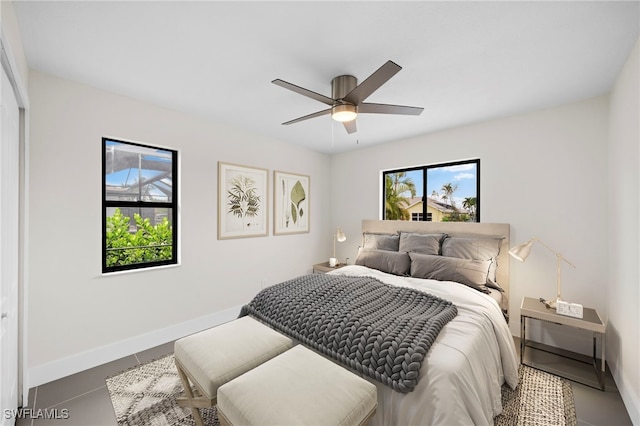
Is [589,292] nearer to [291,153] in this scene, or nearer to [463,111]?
[463,111]

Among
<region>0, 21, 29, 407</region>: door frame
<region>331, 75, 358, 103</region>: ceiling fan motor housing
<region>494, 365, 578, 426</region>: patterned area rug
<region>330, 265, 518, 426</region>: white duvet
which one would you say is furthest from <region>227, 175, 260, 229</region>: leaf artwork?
<region>494, 365, 578, 426</region>: patterned area rug

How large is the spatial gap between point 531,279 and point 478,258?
0.58m

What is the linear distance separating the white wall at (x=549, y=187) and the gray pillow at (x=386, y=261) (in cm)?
109

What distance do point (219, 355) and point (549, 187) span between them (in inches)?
132

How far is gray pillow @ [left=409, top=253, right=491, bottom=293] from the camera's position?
8.54 ft

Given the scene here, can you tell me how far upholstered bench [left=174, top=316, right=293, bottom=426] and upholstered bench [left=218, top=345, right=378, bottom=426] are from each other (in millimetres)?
187

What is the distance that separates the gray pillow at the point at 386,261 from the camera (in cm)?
312

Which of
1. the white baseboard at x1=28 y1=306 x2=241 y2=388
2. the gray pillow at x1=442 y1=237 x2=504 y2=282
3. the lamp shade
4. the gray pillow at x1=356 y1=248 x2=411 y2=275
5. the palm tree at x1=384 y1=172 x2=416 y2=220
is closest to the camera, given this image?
the white baseboard at x1=28 y1=306 x2=241 y2=388

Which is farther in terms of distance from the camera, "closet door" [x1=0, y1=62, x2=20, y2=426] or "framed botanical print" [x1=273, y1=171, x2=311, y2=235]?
"framed botanical print" [x1=273, y1=171, x2=311, y2=235]

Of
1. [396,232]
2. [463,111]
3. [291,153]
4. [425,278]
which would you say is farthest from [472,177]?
[291,153]

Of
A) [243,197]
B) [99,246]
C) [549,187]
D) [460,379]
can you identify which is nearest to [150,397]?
[99,246]

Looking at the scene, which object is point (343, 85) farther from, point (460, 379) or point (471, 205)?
point (471, 205)

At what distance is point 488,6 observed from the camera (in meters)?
1.44

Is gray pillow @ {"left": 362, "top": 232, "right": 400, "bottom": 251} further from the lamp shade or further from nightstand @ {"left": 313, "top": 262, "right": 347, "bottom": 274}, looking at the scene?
the lamp shade
